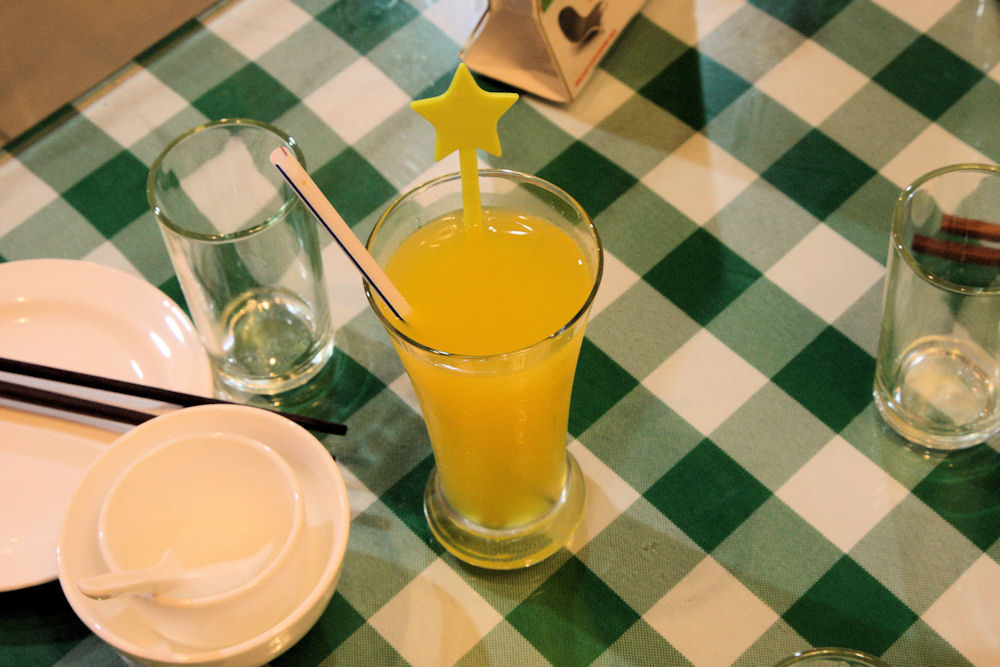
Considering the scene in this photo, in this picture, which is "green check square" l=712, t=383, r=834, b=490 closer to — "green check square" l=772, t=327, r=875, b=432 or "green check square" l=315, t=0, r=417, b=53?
"green check square" l=772, t=327, r=875, b=432

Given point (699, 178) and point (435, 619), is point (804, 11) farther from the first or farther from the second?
point (435, 619)

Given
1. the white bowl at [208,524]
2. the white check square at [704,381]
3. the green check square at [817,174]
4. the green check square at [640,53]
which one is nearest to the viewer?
the white bowl at [208,524]

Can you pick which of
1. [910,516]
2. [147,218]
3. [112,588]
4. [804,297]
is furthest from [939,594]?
[147,218]

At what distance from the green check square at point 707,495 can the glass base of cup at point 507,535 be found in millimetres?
68

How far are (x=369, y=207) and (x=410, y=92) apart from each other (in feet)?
0.49

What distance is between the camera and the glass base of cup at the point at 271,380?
2.91 ft

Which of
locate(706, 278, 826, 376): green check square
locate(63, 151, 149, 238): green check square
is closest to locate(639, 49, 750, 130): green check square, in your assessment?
locate(706, 278, 826, 376): green check square

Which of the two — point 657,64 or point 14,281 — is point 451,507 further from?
point 657,64

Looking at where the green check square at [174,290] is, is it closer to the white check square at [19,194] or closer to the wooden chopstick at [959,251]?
the white check square at [19,194]

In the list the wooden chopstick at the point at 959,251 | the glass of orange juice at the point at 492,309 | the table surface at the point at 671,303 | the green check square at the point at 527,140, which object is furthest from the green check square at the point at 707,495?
the green check square at the point at 527,140

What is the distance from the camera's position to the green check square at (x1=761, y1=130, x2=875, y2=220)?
3.14ft

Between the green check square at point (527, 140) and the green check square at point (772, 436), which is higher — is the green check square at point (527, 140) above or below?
above

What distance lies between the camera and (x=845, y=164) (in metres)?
0.98

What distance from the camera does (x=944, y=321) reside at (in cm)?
83
